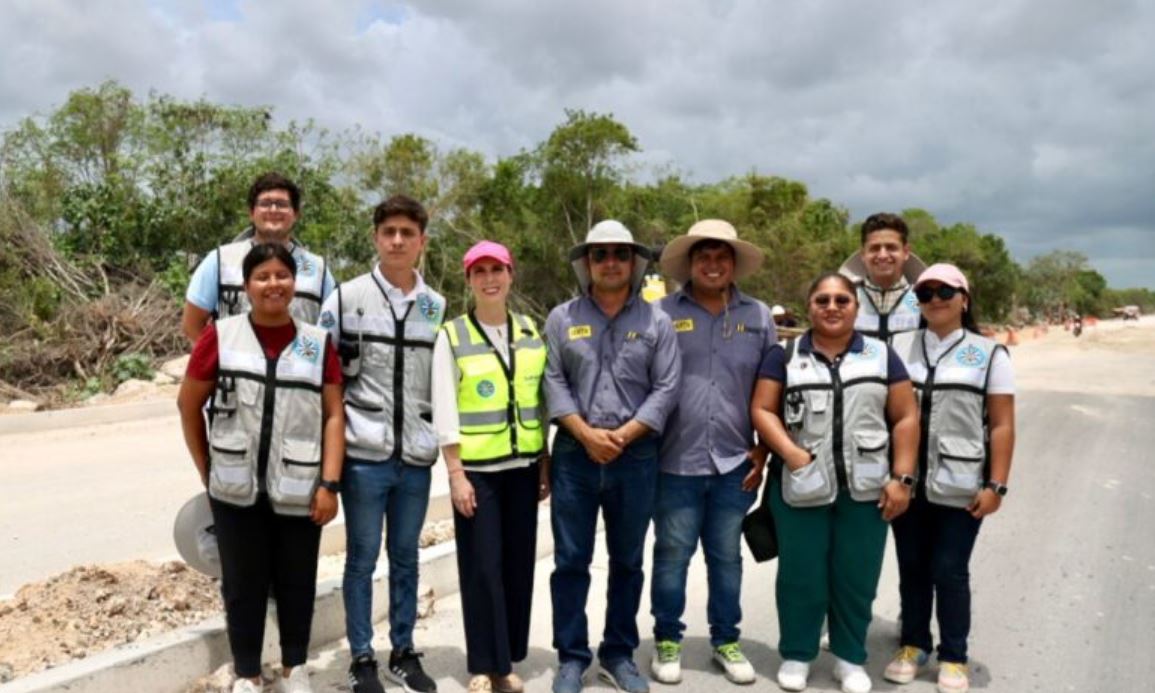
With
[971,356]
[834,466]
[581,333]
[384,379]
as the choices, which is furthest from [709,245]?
[384,379]

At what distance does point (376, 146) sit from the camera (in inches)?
1053

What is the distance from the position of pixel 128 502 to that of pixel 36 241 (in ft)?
38.9

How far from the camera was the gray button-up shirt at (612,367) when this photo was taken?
3.91 meters

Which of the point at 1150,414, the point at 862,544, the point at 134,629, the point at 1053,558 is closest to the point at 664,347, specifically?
the point at 862,544

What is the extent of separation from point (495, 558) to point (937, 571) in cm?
199

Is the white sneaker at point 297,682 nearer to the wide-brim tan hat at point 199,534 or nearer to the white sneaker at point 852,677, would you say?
the wide-brim tan hat at point 199,534

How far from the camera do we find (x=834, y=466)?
399 centimetres

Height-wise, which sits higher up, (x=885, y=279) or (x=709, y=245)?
(x=709, y=245)

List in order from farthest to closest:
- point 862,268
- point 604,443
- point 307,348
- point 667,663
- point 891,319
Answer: point 862,268, point 891,319, point 667,663, point 604,443, point 307,348

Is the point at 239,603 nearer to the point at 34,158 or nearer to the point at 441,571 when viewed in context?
the point at 441,571

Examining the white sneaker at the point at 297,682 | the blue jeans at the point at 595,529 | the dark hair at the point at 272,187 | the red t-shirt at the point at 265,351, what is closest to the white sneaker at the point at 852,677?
the blue jeans at the point at 595,529

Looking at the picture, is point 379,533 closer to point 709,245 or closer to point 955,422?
point 709,245

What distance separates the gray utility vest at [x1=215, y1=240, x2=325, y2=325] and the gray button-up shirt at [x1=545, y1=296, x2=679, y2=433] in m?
1.10

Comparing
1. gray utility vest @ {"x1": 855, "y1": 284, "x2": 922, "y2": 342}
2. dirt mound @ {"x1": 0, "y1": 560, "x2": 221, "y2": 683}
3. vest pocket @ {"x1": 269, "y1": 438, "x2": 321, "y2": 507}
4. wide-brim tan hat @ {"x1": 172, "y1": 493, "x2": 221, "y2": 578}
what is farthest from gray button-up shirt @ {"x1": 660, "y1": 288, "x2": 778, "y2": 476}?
dirt mound @ {"x1": 0, "y1": 560, "x2": 221, "y2": 683}
